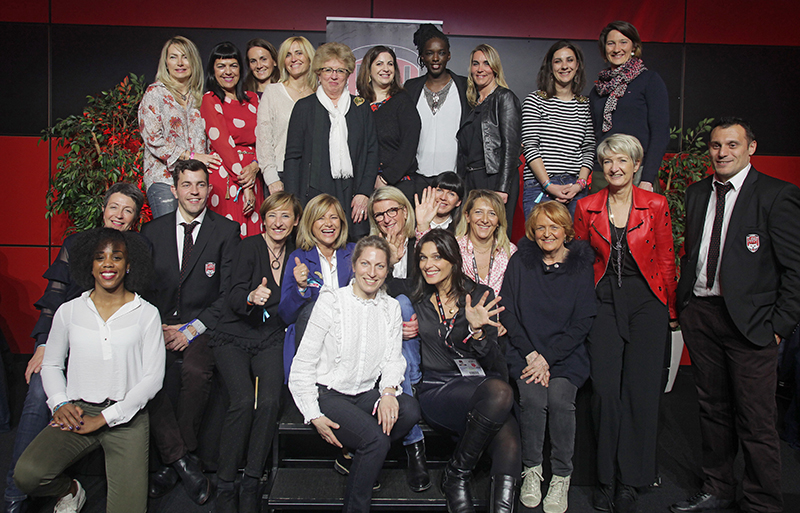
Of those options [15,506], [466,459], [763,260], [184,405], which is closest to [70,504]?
[15,506]

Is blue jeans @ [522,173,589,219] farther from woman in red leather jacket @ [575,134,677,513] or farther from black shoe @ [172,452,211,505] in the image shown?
black shoe @ [172,452,211,505]

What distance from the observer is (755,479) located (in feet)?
8.12

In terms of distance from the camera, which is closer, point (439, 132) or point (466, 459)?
point (466, 459)

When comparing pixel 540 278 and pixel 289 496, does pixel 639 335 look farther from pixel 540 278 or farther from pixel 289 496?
pixel 289 496

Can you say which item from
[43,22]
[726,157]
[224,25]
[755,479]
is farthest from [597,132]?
[43,22]

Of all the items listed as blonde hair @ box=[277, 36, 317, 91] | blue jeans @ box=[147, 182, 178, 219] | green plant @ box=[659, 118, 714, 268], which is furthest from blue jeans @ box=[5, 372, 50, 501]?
green plant @ box=[659, 118, 714, 268]

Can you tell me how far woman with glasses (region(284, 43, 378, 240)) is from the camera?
3273mm

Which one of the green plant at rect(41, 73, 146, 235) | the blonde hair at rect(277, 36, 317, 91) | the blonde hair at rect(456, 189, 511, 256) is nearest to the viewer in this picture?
the blonde hair at rect(456, 189, 511, 256)

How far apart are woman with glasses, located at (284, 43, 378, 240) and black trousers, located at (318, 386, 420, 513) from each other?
1.31m

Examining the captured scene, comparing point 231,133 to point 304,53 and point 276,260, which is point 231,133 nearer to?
point 304,53

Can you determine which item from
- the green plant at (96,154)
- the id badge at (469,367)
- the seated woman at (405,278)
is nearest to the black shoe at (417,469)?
the seated woman at (405,278)

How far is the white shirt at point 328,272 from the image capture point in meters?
2.83

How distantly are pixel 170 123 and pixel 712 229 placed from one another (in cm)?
331

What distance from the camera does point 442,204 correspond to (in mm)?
3227
